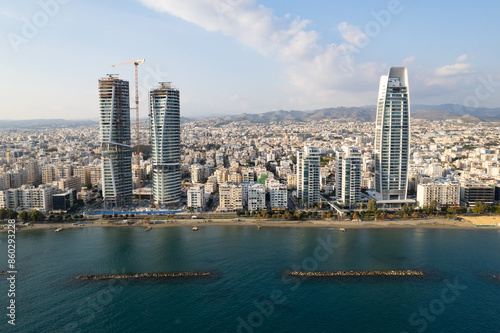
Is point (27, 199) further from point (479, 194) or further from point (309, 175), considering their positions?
point (479, 194)

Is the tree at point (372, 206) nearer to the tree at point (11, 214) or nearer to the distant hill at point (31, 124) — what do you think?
the tree at point (11, 214)

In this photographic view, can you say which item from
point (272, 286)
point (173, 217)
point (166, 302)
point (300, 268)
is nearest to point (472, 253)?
point (300, 268)

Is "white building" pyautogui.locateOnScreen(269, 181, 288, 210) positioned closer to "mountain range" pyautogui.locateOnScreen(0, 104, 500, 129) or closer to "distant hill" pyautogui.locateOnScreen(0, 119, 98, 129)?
"mountain range" pyautogui.locateOnScreen(0, 104, 500, 129)

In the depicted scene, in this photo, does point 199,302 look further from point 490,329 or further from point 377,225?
point 377,225

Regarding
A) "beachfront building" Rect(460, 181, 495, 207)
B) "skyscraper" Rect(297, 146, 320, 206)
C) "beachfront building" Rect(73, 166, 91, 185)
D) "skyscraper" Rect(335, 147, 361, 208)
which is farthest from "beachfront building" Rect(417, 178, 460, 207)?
"beachfront building" Rect(73, 166, 91, 185)

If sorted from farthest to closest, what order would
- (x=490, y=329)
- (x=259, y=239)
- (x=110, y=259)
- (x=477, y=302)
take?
(x=259, y=239)
(x=110, y=259)
(x=477, y=302)
(x=490, y=329)

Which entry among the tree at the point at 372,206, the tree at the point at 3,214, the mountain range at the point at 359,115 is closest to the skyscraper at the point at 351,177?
the tree at the point at 372,206
